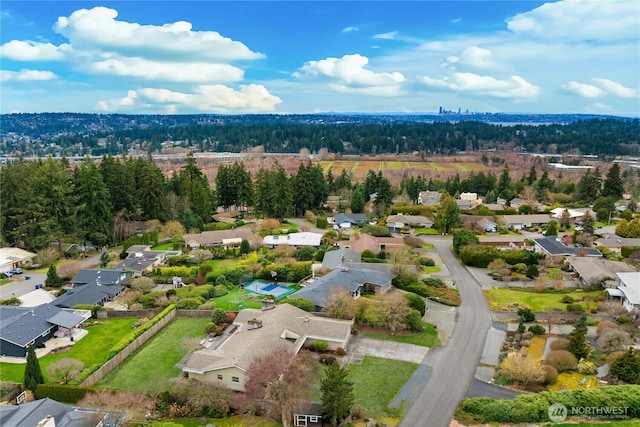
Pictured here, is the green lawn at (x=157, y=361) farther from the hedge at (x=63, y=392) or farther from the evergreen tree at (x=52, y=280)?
the evergreen tree at (x=52, y=280)

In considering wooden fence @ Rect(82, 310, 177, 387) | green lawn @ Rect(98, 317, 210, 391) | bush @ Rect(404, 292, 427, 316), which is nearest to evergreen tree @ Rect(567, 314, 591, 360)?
bush @ Rect(404, 292, 427, 316)

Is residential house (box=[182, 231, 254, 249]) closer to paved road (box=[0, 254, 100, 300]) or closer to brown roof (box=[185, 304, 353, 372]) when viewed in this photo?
paved road (box=[0, 254, 100, 300])

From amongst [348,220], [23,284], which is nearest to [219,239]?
[348,220]

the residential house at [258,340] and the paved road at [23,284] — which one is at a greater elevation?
the residential house at [258,340]

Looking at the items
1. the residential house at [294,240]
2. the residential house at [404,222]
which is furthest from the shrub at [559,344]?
the residential house at [404,222]

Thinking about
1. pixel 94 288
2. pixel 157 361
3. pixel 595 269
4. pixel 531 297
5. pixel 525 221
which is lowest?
pixel 157 361

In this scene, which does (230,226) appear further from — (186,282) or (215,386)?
(215,386)

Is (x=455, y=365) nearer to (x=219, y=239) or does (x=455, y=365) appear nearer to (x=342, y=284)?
(x=342, y=284)
